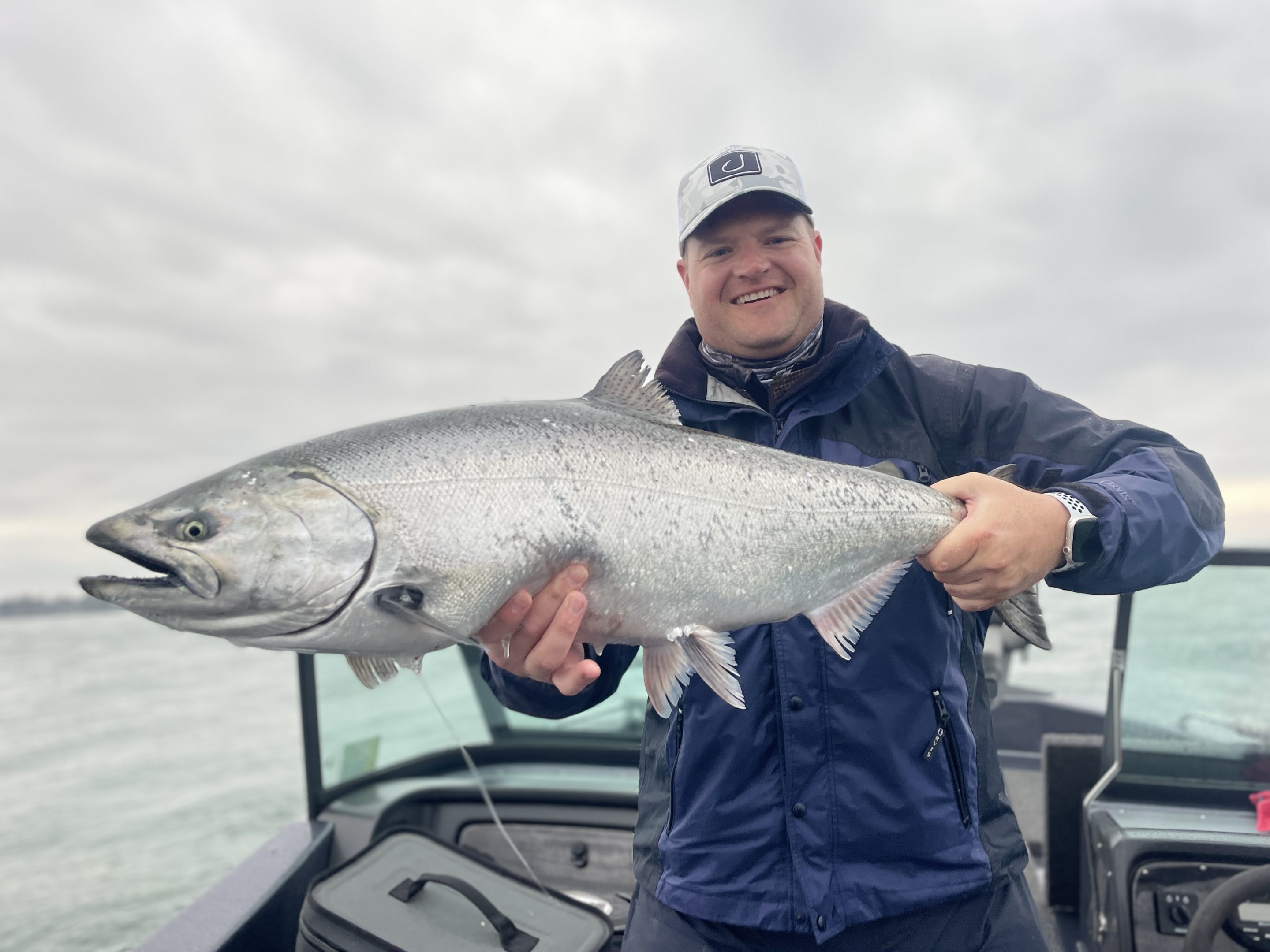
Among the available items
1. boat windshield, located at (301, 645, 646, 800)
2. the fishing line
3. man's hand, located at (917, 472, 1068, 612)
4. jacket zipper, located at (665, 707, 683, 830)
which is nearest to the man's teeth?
man's hand, located at (917, 472, 1068, 612)

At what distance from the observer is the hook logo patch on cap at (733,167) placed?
3.05 meters

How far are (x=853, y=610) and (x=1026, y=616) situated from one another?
0.54 m

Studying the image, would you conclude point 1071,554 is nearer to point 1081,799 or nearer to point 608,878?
point 1081,799

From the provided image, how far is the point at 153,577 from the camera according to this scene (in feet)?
6.69

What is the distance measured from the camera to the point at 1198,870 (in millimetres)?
3285

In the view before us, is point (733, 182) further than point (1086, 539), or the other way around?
point (733, 182)

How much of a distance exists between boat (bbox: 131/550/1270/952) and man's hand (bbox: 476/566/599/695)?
728 millimetres

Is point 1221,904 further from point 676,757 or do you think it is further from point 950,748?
point 676,757

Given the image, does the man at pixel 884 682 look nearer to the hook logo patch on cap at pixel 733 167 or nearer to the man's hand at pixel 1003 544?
the man's hand at pixel 1003 544

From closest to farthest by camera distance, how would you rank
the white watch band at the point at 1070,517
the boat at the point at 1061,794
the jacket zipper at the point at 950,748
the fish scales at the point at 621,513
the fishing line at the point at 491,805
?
the fish scales at the point at 621,513, the white watch band at the point at 1070,517, the jacket zipper at the point at 950,748, the boat at the point at 1061,794, the fishing line at the point at 491,805

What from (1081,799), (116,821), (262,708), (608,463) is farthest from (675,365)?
(262,708)

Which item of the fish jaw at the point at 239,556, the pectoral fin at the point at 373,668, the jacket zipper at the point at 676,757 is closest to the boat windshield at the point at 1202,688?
the jacket zipper at the point at 676,757

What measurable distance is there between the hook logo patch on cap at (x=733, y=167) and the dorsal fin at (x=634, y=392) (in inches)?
35.1

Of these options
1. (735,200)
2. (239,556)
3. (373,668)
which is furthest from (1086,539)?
(239,556)
